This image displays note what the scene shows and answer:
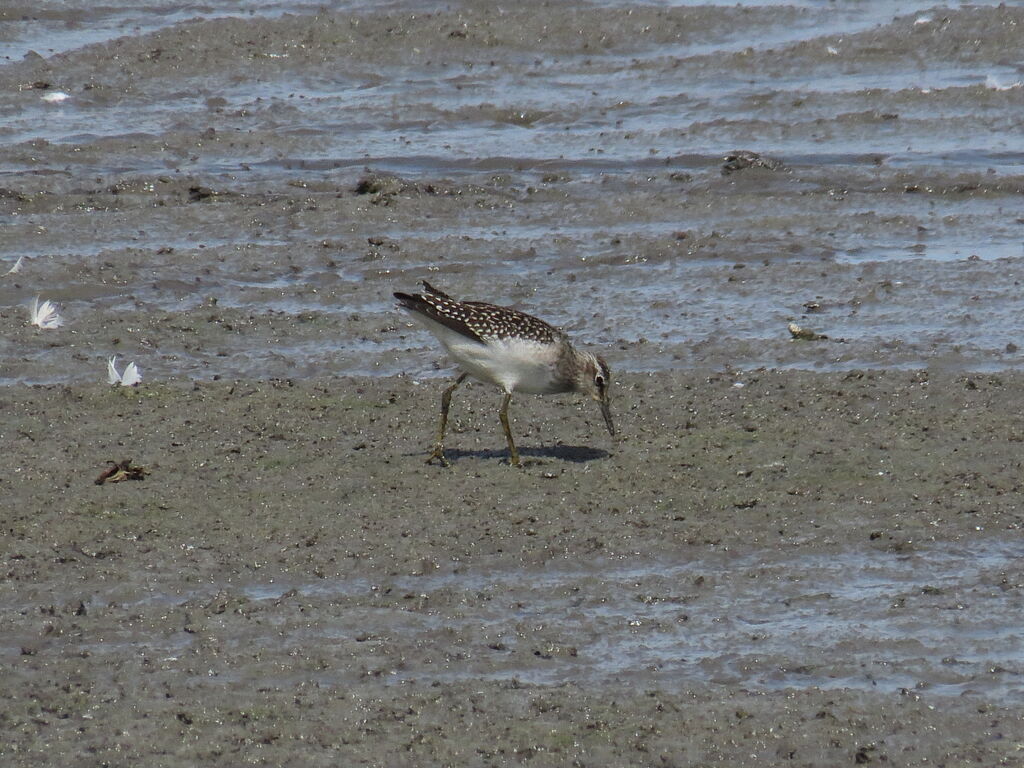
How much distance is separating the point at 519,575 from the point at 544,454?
5.92 feet

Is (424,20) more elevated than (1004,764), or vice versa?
(424,20)

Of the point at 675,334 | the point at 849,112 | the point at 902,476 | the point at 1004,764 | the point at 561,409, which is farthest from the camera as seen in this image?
the point at 849,112

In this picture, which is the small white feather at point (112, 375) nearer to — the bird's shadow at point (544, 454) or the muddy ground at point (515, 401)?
the muddy ground at point (515, 401)

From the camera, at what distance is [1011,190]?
44.4 feet

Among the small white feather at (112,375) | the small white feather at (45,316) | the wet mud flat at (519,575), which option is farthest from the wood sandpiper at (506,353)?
the small white feather at (45,316)

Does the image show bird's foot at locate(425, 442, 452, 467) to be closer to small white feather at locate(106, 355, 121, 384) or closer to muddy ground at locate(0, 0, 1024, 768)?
muddy ground at locate(0, 0, 1024, 768)

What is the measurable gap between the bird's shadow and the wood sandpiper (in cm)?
8

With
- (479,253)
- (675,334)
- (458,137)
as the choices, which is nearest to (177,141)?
(458,137)

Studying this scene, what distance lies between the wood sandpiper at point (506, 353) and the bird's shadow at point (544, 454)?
79 mm

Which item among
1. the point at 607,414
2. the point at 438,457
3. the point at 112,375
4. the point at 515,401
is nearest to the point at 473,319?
the point at 438,457

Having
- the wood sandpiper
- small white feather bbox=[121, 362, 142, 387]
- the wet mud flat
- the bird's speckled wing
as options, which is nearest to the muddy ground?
the wet mud flat

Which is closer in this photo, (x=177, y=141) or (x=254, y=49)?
(x=177, y=141)

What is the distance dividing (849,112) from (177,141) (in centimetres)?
648

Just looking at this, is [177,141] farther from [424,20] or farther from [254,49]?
[424,20]
